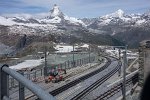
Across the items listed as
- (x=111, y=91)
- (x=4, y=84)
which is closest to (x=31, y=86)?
(x=4, y=84)

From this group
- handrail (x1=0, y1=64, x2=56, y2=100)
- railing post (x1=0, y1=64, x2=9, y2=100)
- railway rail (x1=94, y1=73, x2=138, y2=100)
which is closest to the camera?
handrail (x1=0, y1=64, x2=56, y2=100)

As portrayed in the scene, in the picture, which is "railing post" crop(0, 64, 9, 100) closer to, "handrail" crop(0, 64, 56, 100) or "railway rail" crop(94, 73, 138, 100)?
"handrail" crop(0, 64, 56, 100)

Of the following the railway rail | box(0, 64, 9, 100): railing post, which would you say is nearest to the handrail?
box(0, 64, 9, 100): railing post

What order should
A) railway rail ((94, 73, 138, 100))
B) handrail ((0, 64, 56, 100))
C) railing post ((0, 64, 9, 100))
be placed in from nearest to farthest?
handrail ((0, 64, 56, 100))
railing post ((0, 64, 9, 100))
railway rail ((94, 73, 138, 100))

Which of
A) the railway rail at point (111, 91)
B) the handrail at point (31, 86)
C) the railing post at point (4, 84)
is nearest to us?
the handrail at point (31, 86)

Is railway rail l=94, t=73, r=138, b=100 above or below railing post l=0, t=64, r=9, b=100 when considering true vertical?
below

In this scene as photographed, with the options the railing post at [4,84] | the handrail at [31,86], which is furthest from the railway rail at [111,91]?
the handrail at [31,86]

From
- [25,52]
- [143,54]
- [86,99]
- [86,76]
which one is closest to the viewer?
[143,54]

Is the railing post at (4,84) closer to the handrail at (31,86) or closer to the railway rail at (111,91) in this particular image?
the handrail at (31,86)

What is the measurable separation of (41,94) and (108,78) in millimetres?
44003

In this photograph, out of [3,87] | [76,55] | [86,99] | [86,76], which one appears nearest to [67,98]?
[86,99]

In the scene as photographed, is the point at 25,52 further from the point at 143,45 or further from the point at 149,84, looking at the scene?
the point at 149,84

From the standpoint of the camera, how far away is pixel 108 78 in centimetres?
4625

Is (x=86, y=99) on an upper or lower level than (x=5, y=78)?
lower
